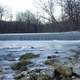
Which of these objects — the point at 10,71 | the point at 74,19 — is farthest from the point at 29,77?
the point at 74,19

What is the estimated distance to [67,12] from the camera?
69.8 feet

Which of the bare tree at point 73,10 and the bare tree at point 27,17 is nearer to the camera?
the bare tree at point 73,10

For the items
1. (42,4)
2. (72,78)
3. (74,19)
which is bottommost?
(72,78)

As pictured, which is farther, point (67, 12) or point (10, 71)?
point (67, 12)

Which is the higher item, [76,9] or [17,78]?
[76,9]

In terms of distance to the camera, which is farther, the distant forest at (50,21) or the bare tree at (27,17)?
the bare tree at (27,17)

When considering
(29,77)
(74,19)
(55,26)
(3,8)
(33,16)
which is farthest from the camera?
(3,8)

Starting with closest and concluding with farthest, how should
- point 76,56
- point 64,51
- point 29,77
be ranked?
point 29,77 → point 76,56 → point 64,51

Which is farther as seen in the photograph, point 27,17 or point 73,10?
point 27,17

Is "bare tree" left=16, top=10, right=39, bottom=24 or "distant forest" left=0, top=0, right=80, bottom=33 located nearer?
"distant forest" left=0, top=0, right=80, bottom=33

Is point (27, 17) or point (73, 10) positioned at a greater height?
point (73, 10)

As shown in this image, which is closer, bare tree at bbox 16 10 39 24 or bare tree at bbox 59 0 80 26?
bare tree at bbox 59 0 80 26

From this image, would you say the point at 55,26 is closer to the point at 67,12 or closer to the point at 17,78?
the point at 67,12

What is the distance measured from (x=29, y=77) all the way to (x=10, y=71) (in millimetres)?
759
